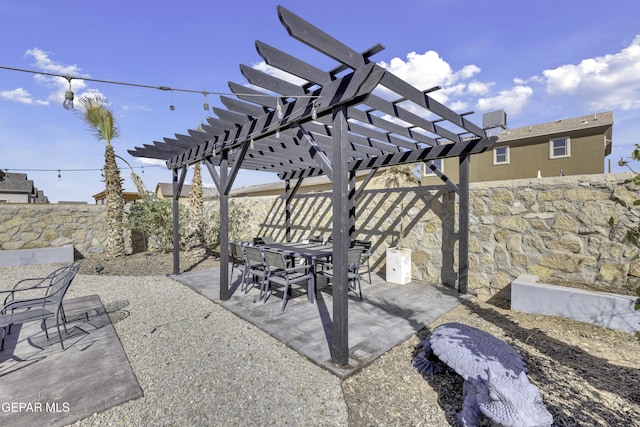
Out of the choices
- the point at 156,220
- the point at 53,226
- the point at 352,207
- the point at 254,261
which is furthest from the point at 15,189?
the point at 352,207

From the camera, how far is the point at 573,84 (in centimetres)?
1415

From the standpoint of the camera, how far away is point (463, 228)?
4809 mm

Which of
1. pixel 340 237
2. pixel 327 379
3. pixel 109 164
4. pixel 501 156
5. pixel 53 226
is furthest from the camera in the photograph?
pixel 501 156

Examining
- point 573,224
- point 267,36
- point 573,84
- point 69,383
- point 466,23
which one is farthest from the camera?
point 573,84

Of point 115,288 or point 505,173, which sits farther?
point 505,173

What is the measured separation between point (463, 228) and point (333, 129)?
3320mm

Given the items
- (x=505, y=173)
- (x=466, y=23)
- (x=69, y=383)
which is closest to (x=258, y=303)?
(x=69, y=383)

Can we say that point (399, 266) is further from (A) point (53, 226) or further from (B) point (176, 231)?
(A) point (53, 226)

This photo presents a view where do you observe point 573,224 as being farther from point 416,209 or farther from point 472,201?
point 416,209

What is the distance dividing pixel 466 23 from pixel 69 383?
715 centimetres

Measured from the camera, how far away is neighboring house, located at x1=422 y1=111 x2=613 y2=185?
11859 millimetres

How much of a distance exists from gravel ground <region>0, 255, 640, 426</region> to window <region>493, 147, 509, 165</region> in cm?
1299

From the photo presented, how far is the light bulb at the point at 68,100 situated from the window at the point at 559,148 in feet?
54.4

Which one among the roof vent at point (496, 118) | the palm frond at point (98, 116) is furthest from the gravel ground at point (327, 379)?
the roof vent at point (496, 118)
